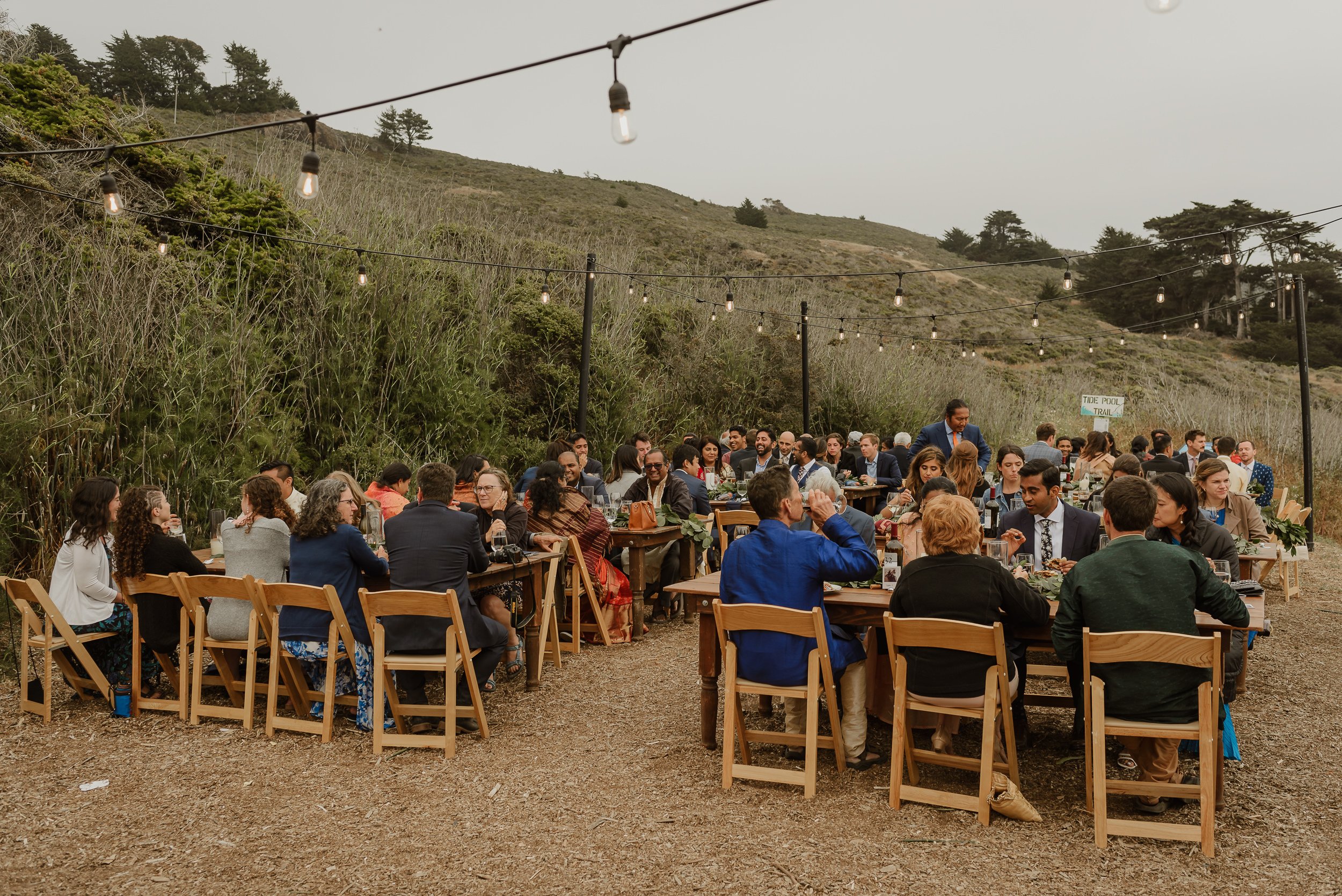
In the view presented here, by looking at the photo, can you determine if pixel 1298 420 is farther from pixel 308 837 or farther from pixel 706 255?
pixel 308 837

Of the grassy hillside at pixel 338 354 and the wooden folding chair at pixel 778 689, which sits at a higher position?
the grassy hillside at pixel 338 354

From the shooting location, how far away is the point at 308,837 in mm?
3971

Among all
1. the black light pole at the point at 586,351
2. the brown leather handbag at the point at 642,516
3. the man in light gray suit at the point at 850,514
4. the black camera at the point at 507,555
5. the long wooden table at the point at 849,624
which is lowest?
the long wooden table at the point at 849,624

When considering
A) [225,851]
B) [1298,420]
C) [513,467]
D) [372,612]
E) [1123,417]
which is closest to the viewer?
[225,851]

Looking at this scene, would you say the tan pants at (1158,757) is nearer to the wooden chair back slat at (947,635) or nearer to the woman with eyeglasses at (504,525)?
the wooden chair back slat at (947,635)

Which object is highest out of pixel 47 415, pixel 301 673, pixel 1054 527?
pixel 47 415

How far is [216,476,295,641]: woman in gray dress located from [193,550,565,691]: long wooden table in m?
0.39

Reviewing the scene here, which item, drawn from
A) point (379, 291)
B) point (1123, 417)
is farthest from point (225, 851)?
point (1123, 417)

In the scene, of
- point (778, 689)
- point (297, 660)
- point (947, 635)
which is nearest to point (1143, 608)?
point (947, 635)

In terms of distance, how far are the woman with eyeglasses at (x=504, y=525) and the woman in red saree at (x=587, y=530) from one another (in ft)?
0.65

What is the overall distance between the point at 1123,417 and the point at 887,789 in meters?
24.5

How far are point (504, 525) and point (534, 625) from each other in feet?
2.44

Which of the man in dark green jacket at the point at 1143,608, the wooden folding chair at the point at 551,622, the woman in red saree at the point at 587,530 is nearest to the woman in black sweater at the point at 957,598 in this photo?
the man in dark green jacket at the point at 1143,608

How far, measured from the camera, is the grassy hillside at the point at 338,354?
835 centimetres
